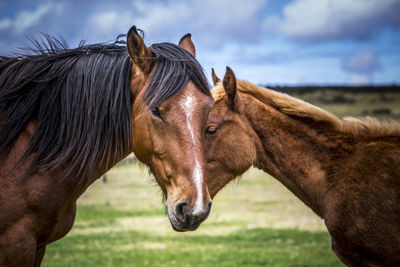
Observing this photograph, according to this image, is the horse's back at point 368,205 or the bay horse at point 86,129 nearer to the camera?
the bay horse at point 86,129

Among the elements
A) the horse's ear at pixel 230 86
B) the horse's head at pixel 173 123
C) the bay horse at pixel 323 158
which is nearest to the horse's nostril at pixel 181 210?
the horse's head at pixel 173 123

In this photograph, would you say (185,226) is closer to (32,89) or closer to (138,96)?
(138,96)

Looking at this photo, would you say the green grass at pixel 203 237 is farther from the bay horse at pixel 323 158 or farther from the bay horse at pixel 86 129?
the bay horse at pixel 86 129

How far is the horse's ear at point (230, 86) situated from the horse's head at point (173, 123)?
3.95 ft

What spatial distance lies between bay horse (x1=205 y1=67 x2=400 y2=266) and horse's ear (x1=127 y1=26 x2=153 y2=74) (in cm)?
147

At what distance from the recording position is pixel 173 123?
2.62 m

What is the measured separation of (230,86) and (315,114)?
3.51 feet

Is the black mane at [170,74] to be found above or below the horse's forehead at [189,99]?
above

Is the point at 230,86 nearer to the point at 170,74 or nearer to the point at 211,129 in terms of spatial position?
the point at 211,129

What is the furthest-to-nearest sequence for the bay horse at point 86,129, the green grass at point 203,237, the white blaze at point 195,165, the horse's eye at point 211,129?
the green grass at point 203,237 < the horse's eye at point 211,129 < the bay horse at point 86,129 < the white blaze at point 195,165

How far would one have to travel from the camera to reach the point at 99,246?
10.7 m

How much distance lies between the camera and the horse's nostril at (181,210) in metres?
2.42

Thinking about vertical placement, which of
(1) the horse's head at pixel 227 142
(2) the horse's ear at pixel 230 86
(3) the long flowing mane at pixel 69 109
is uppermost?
(3) the long flowing mane at pixel 69 109

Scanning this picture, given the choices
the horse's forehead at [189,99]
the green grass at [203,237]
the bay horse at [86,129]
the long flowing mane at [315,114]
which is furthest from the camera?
the green grass at [203,237]
